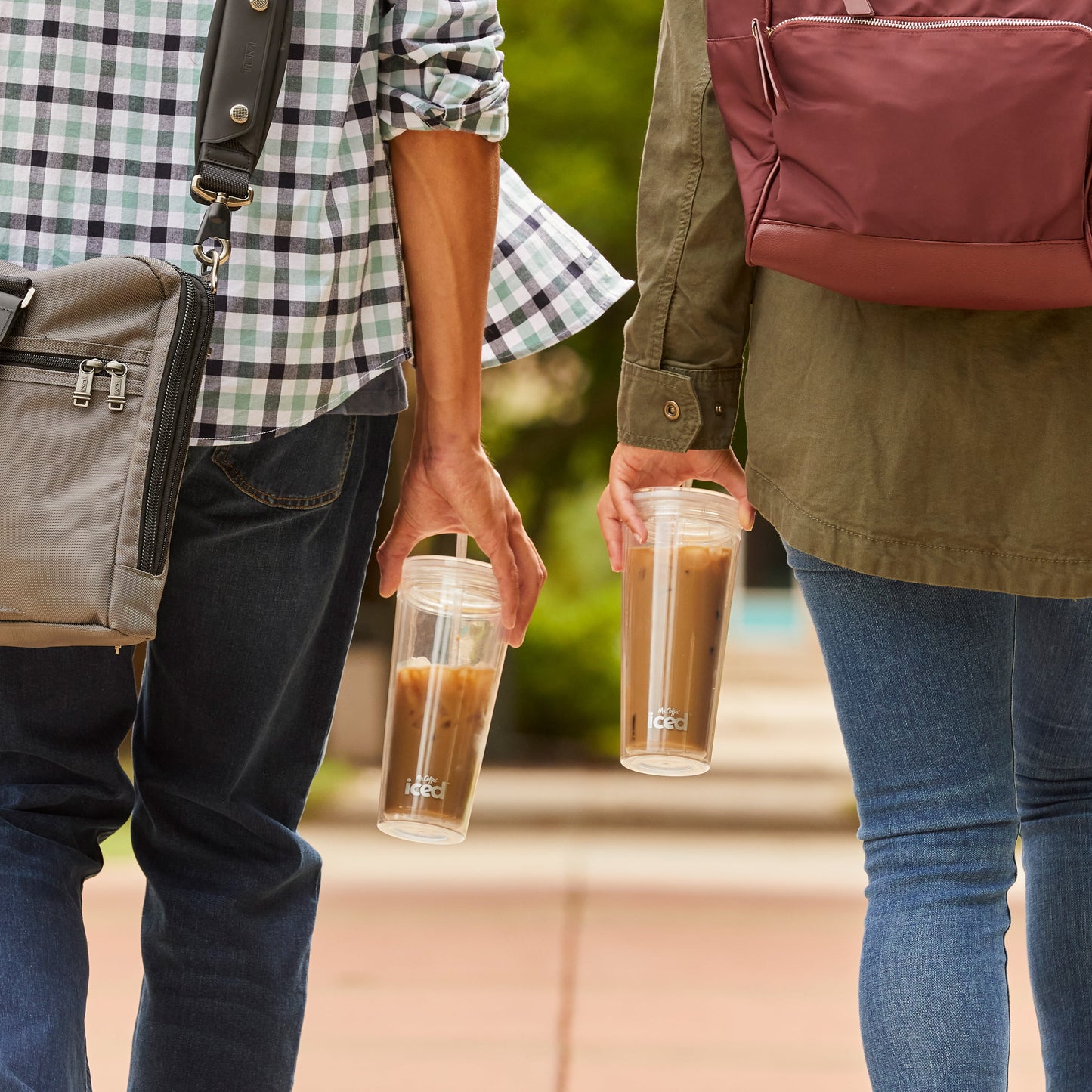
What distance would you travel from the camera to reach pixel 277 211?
1822 millimetres

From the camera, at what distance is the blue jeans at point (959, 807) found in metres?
1.72

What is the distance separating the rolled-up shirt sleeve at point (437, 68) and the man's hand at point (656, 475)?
1.71 ft

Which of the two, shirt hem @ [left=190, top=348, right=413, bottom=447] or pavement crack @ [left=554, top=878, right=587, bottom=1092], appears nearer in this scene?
shirt hem @ [left=190, top=348, right=413, bottom=447]

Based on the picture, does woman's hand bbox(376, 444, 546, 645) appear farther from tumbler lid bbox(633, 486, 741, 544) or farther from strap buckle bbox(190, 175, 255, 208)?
strap buckle bbox(190, 175, 255, 208)

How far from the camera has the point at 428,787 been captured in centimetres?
240

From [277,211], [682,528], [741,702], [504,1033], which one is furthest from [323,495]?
[741,702]

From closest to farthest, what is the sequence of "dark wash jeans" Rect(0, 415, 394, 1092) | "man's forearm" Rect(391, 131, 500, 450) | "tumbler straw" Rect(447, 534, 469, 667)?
"dark wash jeans" Rect(0, 415, 394, 1092), "man's forearm" Rect(391, 131, 500, 450), "tumbler straw" Rect(447, 534, 469, 667)

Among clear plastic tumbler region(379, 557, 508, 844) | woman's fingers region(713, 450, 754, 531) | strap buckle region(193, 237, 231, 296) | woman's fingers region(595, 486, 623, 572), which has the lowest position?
clear plastic tumbler region(379, 557, 508, 844)

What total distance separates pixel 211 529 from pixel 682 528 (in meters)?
0.74

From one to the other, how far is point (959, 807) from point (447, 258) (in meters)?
0.92

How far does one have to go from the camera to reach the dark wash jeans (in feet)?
6.04

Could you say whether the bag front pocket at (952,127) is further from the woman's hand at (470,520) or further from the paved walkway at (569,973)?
the paved walkway at (569,973)

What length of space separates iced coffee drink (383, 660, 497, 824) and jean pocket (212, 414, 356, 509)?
0.49m

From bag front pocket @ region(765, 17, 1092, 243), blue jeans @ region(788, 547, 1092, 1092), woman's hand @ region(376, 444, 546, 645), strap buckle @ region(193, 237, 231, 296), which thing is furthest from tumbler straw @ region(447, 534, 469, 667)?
bag front pocket @ region(765, 17, 1092, 243)
